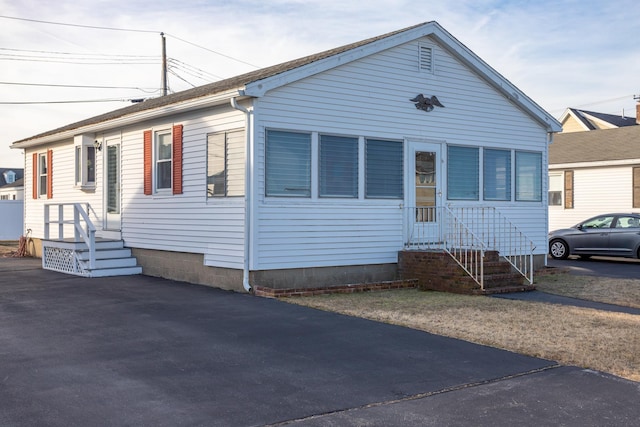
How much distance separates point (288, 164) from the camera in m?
12.1

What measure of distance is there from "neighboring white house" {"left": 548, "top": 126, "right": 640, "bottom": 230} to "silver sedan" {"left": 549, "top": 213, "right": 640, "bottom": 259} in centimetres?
537

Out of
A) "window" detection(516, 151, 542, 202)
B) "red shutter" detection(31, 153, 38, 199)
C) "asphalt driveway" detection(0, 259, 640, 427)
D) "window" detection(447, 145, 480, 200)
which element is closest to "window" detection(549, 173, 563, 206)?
"window" detection(516, 151, 542, 202)

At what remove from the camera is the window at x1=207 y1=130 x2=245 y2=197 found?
12000 millimetres

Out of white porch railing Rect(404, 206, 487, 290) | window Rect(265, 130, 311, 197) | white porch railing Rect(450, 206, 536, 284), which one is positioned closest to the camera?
window Rect(265, 130, 311, 197)

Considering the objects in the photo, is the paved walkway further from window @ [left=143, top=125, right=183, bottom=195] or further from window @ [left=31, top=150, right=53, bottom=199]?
window @ [left=31, top=150, right=53, bottom=199]

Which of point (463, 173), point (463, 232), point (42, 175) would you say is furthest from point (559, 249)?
point (42, 175)

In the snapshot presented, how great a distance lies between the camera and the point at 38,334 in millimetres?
8141

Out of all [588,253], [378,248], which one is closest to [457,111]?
[378,248]

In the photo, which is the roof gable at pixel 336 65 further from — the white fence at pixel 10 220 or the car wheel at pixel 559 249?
the white fence at pixel 10 220

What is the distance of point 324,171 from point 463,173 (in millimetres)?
3596

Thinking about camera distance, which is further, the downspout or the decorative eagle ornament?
the decorative eagle ornament

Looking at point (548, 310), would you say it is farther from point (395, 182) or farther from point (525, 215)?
point (525, 215)

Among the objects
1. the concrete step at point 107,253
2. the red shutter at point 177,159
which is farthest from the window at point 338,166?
the concrete step at point 107,253

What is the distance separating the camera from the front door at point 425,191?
45.4 ft
